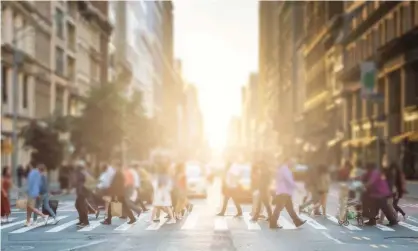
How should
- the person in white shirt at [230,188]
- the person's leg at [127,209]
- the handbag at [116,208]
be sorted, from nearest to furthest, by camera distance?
1. the handbag at [116,208]
2. the person's leg at [127,209]
3. the person in white shirt at [230,188]

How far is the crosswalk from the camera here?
2222cm

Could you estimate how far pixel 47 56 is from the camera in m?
64.4

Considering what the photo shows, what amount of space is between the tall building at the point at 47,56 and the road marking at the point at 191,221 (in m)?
17.5

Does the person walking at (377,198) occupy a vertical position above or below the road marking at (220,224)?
above

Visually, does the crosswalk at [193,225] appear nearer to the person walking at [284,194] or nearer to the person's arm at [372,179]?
the person walking at [284,194]

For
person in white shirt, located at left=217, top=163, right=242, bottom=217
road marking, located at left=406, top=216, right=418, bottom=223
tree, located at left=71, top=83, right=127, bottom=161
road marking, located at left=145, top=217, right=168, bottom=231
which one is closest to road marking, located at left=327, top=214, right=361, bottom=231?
road marking, located at left=406, top=216, right=418, bottom=223

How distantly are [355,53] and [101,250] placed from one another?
56415mm

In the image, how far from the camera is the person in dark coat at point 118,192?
23.5 meters

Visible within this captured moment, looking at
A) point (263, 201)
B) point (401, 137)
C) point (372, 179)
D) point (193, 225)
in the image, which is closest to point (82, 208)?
point (193, 225)

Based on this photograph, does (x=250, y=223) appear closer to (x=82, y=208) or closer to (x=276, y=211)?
(x=276, y=211)

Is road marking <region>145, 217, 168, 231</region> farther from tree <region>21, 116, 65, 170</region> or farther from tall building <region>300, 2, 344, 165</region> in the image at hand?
tall building <region>300, 2, 344, 165</region>

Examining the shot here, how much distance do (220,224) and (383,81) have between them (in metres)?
39.3

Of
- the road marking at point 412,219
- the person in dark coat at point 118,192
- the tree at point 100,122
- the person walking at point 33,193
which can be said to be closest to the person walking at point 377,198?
the road marking at point 412,219

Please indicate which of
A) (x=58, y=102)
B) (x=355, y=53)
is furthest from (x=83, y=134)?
(x=355, y=53)
